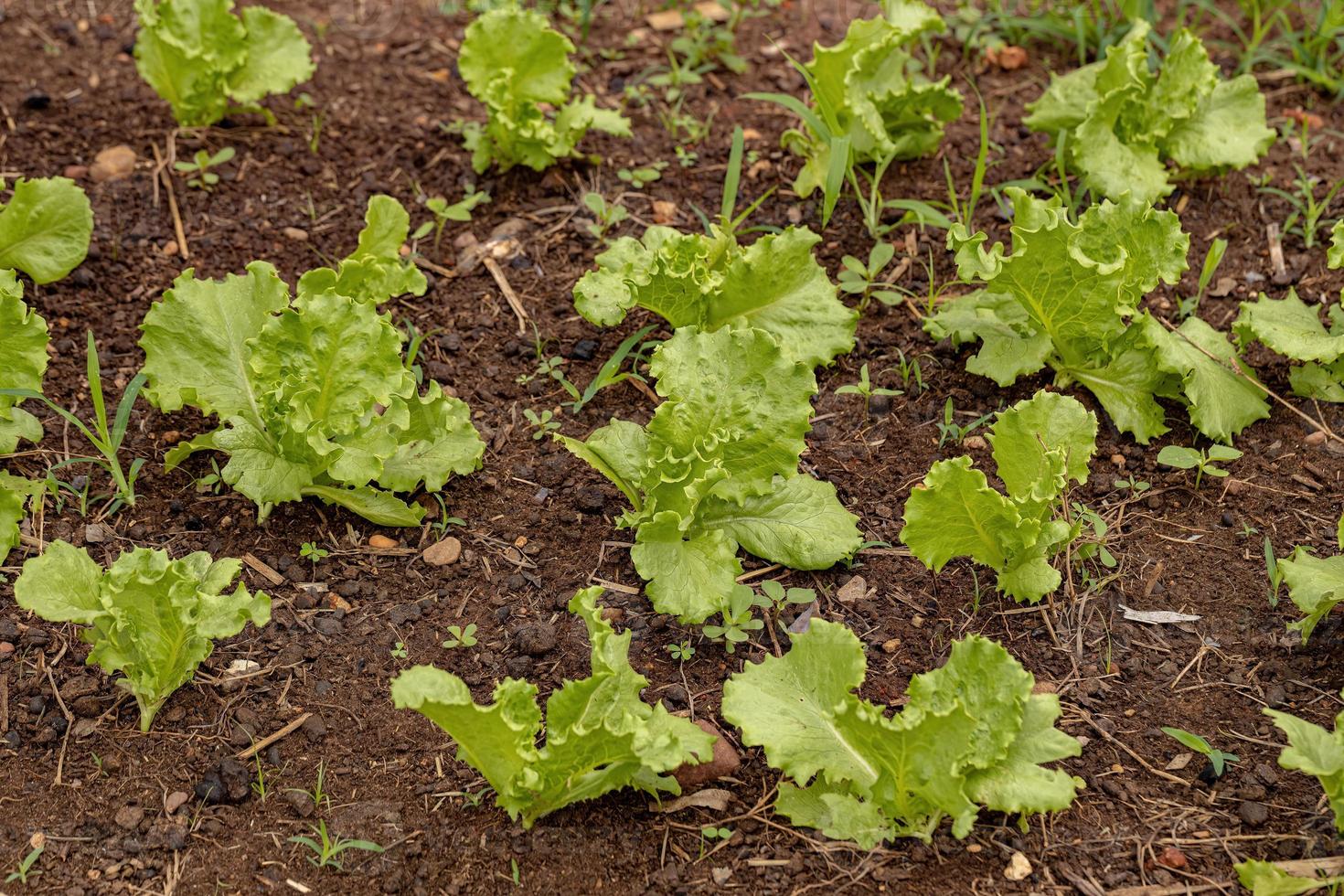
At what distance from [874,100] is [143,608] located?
2549mm

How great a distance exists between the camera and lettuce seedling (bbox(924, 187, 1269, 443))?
3.41 m

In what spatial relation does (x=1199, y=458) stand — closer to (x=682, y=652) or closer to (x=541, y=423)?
(x=682, y=652)

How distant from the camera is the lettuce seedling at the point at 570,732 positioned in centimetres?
256

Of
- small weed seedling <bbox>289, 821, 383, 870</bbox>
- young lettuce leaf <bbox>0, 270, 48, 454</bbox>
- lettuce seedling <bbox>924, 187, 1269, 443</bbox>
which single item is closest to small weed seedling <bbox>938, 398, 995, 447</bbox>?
lettuce seedling <bbox>924, 187, 1269, 443</bbox>

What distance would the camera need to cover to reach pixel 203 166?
4250 mm

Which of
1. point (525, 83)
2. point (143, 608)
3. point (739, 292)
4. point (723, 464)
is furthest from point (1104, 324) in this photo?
point (143, 608)

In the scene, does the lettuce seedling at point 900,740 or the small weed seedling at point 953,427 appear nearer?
the lettuce seedling at point 900,740

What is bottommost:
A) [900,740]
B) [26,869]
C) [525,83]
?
[26,869]

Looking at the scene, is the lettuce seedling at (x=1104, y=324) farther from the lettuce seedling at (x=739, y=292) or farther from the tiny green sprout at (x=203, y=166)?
the tiny green sprout at (x=203, y=166)

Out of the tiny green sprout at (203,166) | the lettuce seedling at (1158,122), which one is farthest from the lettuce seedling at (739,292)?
the tiny green sprout at (203,166)

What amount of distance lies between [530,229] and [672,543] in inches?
56.7

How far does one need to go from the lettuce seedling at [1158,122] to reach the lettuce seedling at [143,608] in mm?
2743

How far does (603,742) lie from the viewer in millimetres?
2627

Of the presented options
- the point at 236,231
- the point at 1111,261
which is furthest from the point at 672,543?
the point at 236,231
